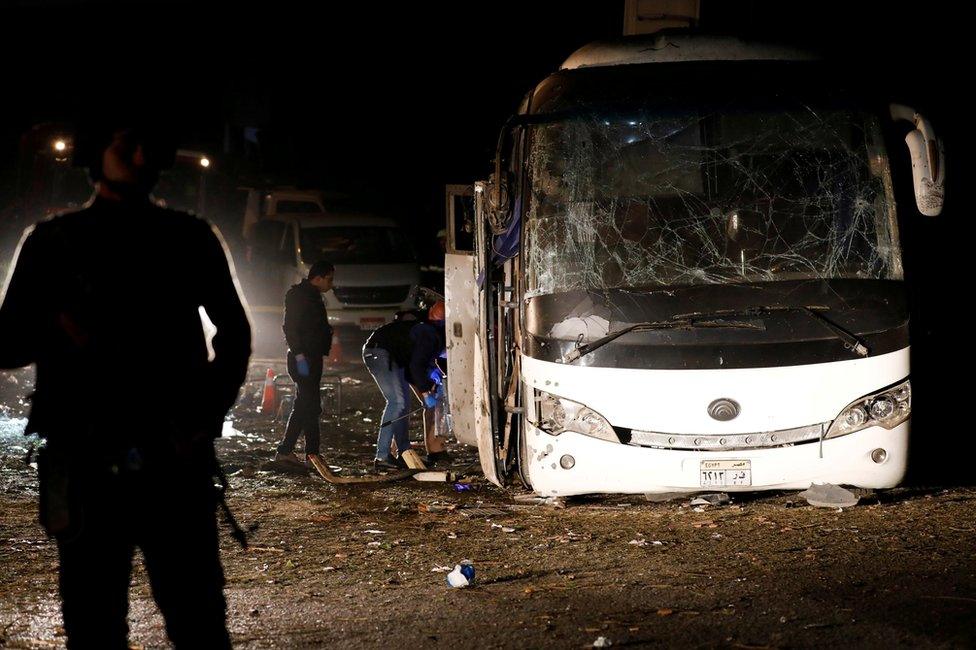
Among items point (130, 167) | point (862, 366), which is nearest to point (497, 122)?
point (862, 366)

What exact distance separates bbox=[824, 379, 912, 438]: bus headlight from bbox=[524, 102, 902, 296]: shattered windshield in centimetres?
75

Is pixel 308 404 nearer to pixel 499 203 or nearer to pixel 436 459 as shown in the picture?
pixel 436 459

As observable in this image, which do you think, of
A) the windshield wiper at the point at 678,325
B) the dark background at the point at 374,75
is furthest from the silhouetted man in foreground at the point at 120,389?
the dark background at the point at 374,75

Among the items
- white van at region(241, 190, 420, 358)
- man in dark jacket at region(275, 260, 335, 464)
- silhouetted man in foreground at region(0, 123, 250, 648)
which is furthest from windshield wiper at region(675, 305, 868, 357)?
white van at region(241, 190, 420, 358)

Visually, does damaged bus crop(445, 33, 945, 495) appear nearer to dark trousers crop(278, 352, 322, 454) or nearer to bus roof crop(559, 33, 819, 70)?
bus roof crop(559, 33, 819, 70)

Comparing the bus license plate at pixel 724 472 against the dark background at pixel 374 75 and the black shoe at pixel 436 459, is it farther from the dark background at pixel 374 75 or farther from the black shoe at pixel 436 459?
the dark background at pixel 374 75

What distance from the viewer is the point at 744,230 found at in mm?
7992

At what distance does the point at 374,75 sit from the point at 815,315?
122ft

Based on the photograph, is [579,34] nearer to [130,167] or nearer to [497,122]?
[497,122]

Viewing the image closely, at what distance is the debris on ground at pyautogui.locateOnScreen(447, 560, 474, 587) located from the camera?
20.7 ft

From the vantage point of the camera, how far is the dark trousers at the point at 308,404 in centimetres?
1063

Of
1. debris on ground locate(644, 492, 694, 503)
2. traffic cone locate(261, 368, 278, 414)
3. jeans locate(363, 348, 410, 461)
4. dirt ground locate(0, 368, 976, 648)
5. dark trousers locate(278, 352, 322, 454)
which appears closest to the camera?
dirt ground locate(0, 368, 976, 648)

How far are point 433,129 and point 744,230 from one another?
3379 centimetres

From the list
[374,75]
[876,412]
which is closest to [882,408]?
[876,412]
